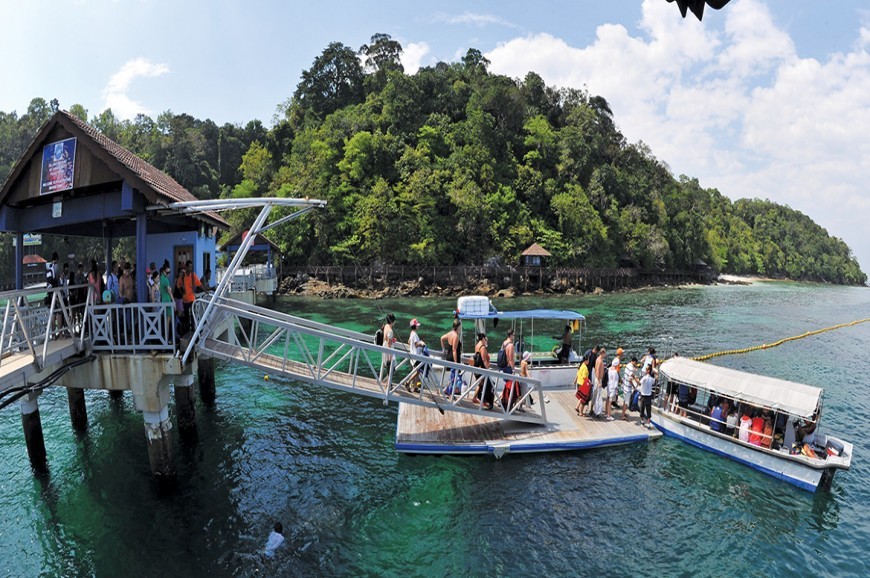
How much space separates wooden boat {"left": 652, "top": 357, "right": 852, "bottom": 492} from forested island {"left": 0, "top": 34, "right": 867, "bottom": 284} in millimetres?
45913

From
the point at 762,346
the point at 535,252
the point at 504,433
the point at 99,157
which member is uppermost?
the point at 99,157

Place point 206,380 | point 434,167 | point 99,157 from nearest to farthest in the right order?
point 99,157, point 206,380, point 434,167

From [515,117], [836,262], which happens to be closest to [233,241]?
[515,117]

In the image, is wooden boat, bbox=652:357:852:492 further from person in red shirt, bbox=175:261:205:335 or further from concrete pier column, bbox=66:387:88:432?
concrete pier column, bbox=66:387:88:432

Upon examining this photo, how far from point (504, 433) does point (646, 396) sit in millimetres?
4914

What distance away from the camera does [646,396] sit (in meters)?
15.7

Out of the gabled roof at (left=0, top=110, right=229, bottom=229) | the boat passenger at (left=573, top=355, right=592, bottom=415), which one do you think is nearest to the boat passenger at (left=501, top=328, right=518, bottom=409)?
the boat passenger at (left=573, top=355, right=592, bottom=415)

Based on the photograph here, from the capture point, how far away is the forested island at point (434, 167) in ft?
203

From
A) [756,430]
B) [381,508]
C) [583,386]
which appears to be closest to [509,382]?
[583,386]

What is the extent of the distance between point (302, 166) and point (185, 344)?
59.9 m

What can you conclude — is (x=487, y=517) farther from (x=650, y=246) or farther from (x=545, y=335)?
(x=650, y=246)

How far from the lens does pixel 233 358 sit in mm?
12758

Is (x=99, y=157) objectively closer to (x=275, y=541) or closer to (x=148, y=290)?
(x=148, y=290)

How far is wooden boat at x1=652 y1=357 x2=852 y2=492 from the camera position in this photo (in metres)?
12.8
